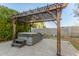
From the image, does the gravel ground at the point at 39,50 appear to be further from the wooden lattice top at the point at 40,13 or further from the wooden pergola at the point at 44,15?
the wooden lattice top at the point at 40,13

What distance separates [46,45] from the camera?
6.30ft

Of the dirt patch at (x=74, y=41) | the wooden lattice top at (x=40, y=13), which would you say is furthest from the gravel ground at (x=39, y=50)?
the wooden lattice top at (x=40, y=13)

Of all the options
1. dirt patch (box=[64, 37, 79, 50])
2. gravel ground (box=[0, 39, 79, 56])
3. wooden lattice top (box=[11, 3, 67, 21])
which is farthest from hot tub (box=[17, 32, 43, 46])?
dirt patch (box=[64, 37, 79, 50])

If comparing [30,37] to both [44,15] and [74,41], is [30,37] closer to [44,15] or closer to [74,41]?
[44,15]

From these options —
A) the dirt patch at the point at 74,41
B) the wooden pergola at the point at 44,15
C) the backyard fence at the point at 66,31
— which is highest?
the wooden pergola at the point at 44,15

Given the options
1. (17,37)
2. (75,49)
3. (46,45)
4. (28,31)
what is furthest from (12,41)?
(75,49)

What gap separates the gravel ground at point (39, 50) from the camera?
187 centimetres

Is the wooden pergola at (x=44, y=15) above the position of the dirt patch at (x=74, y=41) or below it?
above

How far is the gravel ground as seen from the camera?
1.87 meters

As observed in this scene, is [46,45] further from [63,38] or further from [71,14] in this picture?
[71,14]

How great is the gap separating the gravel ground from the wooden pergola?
0.30ft

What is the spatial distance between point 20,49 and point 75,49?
83 centimetres

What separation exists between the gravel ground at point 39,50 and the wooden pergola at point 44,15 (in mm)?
90

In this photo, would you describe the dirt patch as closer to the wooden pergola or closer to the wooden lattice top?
the wooden pergola
